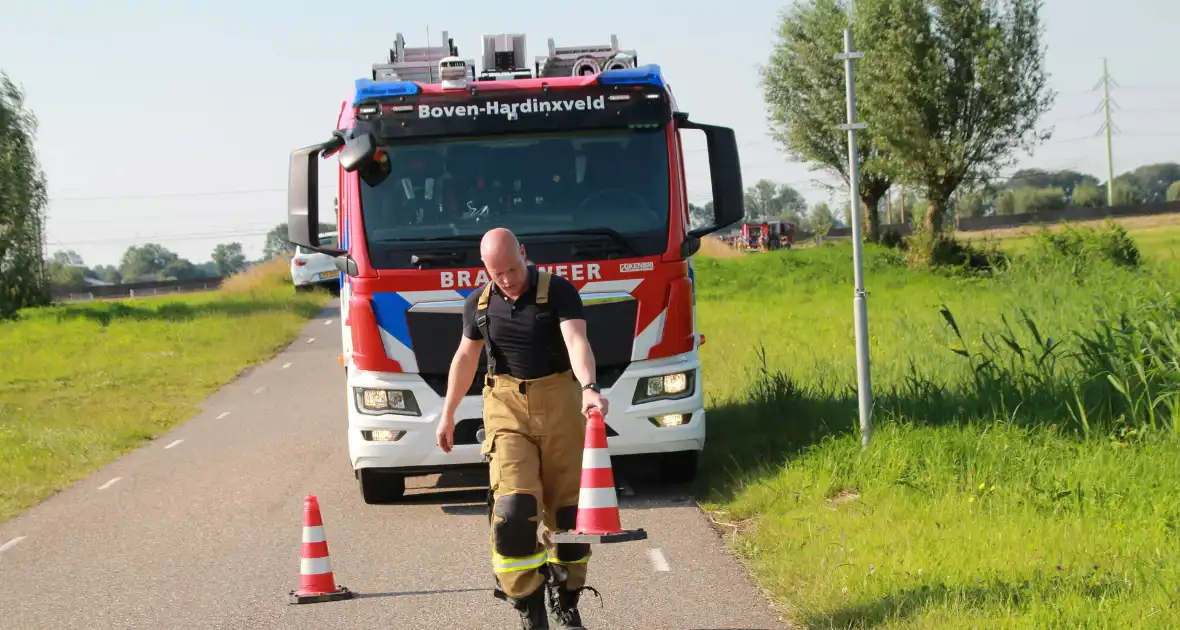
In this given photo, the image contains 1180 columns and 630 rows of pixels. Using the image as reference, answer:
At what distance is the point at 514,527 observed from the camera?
604 centimetres

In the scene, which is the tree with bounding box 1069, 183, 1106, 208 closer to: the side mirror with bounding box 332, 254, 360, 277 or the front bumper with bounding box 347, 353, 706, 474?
the front bumper with bounding box 347, 353, 706, 474

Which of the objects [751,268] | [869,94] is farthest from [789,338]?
[869,94]

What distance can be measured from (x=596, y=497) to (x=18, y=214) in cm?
4233

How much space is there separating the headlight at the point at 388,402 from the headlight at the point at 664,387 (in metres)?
1.54

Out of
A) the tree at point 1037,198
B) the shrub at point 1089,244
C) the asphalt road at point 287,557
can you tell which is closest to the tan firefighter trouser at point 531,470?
the asphalt road at point 287,557

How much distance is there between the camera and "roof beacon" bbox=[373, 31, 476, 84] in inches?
428

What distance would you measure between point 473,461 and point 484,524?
50 cm

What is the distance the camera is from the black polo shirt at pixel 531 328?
20.4 feet

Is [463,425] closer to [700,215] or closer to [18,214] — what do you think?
[700,215]

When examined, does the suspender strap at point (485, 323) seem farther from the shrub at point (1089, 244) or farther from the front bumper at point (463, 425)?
the shrub at point (1089, 244)

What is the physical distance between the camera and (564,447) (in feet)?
20.6

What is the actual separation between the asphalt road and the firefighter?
56 centimetres

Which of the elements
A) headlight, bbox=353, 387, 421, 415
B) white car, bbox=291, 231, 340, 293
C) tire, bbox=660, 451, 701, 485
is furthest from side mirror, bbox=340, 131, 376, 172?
white car, bbox=291, 231, 340, 293

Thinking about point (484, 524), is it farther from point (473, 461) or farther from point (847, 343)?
point (847, 343)
